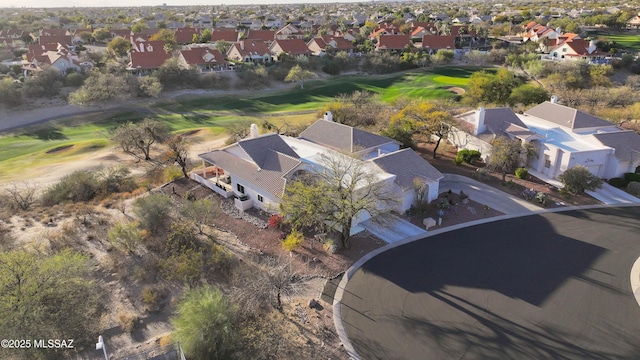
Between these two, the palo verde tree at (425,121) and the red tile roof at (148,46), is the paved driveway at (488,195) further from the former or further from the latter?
the red tile roof at (148,46)

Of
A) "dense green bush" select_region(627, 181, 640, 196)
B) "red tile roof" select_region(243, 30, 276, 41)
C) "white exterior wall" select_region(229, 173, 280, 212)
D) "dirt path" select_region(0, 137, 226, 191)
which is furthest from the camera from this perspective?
"red tile roof" select_region(243, 30, 276, 41)

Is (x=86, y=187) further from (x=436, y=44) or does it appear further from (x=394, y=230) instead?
(x=436, y=44)

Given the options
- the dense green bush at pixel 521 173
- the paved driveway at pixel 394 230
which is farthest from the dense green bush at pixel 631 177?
the paved driveway at pixel 394 230

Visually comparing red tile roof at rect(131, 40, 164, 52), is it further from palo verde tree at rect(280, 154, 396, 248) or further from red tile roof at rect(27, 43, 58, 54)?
palo verde tree at rect(280, 154, 396, 248)

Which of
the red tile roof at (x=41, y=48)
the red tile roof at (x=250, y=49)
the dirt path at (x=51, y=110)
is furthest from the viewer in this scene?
the red tile roof at (x=250, y=49)

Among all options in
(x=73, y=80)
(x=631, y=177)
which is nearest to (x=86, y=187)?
(x=631, y=177)

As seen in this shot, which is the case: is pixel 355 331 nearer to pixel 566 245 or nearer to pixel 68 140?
pixel 566 245

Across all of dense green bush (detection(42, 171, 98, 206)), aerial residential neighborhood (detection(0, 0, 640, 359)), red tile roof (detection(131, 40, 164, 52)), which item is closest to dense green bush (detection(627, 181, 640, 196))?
aerial residential neighborhood (detection(0, 0, 640, 359))
